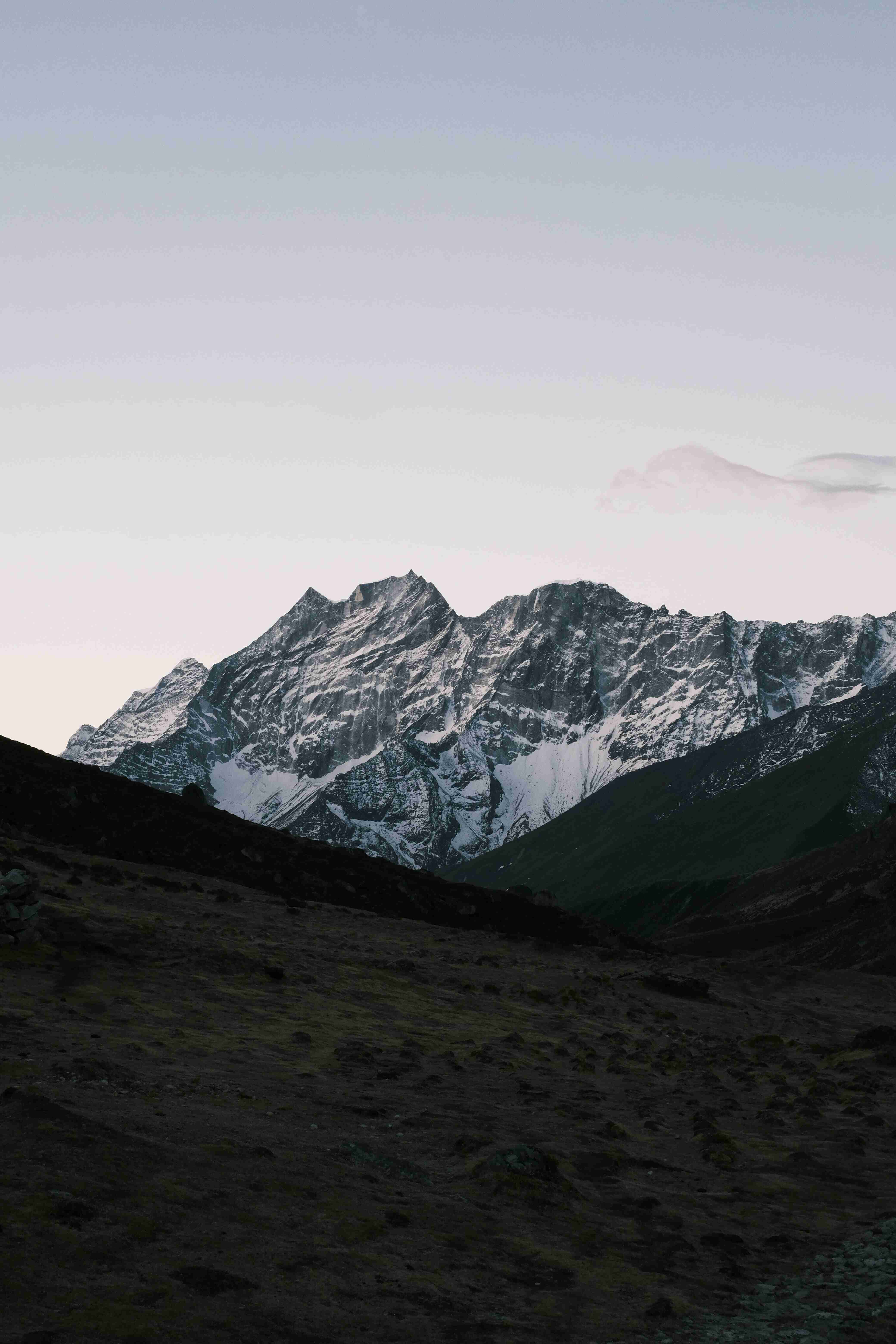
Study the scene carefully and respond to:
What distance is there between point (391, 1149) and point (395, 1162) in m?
1.68

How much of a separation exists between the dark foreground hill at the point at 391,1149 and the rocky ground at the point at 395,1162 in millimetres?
91

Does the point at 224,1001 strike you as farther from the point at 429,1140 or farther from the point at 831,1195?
the point at 831,1195

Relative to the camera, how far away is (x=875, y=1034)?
196 feet

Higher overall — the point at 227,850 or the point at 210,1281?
the point at 227,850

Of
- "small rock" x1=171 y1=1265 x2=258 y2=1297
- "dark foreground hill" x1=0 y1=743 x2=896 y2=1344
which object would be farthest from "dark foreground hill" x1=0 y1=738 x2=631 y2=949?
"small rock" x1=171 y1=1265 x2=258 y2=1297

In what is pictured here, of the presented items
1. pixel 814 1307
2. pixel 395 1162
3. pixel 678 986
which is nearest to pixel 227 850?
pixel 678 986

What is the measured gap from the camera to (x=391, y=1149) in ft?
96.0

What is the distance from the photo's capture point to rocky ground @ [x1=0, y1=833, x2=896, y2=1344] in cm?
1959

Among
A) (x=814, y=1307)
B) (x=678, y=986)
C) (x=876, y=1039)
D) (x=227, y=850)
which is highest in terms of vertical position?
(x=227, y=850)

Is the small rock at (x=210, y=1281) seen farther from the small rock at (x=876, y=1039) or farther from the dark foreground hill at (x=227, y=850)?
the dark foreground hill at (x=227, y=850)

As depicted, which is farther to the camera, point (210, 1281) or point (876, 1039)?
point (876, 1039)

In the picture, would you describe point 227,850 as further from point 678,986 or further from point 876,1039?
point 876,1039

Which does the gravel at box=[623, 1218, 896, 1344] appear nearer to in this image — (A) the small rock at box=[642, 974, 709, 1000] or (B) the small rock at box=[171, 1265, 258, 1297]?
(B) the small rock at box=[171, 1265, 258, 1297]

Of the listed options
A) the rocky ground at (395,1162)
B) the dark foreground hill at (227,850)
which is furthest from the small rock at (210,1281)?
the dark foreground hill at (227,850)
